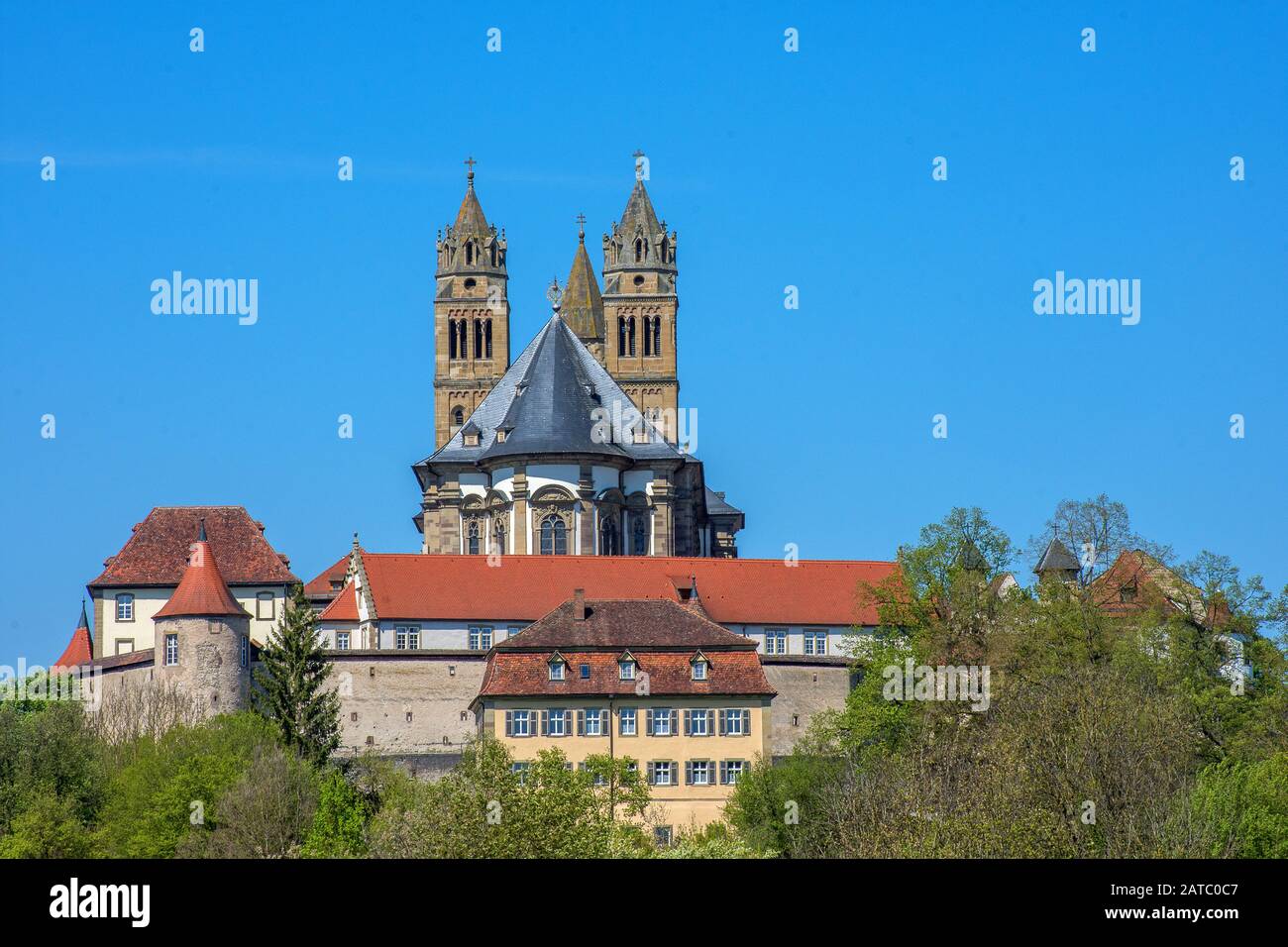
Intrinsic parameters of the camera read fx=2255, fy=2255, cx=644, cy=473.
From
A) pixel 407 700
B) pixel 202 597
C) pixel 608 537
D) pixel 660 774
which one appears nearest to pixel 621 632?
pixel 660 774

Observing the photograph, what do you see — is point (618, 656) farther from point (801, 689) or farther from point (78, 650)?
Result: point (78, 650)

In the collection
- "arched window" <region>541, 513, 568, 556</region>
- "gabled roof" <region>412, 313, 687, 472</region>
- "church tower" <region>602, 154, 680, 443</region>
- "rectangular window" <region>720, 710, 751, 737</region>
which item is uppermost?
"church tower" <region>602, 154, 680, 443</region>

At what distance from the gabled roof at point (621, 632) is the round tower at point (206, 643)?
10.7 metres

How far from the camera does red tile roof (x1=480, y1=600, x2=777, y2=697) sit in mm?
74500

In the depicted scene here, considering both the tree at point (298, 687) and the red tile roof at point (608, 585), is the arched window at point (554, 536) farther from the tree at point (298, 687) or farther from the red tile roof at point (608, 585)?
the tree at point (298, 687)

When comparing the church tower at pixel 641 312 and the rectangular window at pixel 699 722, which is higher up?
the church tower at pixel 641 312

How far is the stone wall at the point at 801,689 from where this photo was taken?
8312 cm

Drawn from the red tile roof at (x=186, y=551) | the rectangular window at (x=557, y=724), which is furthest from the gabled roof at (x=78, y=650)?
the rectangular window at (x=557, y=724)

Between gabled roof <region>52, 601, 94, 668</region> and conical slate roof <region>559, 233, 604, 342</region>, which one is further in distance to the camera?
conical slate roof <region>559, 233, 604, 342</region>

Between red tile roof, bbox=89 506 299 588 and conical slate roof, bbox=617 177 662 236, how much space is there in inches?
1701

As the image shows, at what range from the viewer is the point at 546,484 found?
10194 cm

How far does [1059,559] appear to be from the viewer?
78.9 metres

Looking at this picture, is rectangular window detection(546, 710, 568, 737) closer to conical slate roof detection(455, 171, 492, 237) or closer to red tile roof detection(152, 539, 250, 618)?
red tile roof detection(152, 539, 250, 618)

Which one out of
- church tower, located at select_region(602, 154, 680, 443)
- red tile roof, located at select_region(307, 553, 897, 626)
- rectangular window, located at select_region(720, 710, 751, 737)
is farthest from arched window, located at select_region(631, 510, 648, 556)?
rectangular window, located at select_region(720, 710, 751, 737)
